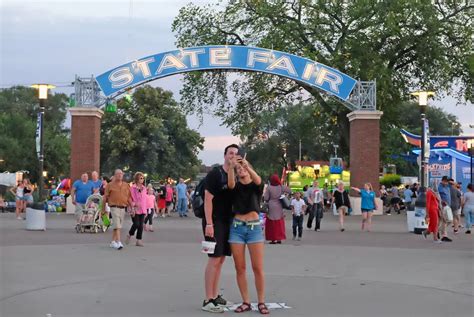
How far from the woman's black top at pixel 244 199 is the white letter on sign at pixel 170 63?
2190cm

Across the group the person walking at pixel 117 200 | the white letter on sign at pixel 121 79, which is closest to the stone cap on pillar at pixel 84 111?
the white letter on sign at pixel 121 79

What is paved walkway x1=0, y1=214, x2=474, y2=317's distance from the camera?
26.2ft

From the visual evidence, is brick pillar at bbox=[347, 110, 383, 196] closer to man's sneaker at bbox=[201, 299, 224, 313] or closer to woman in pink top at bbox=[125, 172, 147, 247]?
woman in pink top at bbox=[125, 172, 147, 247]

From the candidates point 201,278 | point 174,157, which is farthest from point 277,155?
point 201,278

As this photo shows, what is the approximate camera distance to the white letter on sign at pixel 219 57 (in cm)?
2922

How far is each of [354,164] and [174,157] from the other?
37.0 metres

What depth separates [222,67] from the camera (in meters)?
29.2

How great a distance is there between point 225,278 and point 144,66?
1989cm

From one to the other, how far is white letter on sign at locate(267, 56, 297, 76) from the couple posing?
2206 centimetres

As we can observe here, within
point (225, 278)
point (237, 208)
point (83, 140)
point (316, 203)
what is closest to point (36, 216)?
point (316, 203)

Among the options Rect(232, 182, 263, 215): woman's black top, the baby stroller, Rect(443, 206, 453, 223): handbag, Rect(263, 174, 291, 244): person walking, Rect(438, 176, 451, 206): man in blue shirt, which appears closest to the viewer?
Rect(232, 182, 263, 215): woman's black top

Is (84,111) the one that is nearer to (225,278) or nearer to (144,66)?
(144,66)

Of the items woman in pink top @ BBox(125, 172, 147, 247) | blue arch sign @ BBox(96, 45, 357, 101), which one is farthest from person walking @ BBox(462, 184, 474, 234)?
blue arch sign @ BBox(96, 45, 357, 101)

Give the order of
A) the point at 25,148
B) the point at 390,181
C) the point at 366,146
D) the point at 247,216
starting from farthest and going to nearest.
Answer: the point at 25,148 → the point at 390,181 → the point at 366,146 → the point at 247,216
